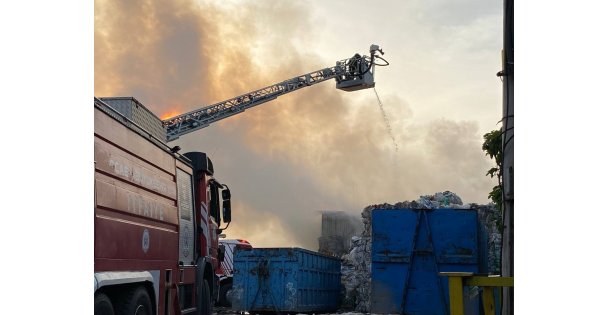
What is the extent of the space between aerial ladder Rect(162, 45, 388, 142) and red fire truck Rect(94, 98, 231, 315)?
17424 mm

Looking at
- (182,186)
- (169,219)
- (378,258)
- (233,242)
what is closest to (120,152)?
(169,219)

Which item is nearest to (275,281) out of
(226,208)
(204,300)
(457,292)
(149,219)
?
(226,208)

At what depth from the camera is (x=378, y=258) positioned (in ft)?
47.9

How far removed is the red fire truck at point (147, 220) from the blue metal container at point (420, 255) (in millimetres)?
3910

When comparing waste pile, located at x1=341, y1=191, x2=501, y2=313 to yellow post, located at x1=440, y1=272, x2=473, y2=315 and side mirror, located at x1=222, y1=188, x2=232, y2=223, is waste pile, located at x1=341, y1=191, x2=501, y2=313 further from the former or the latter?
yellow post, located at x1=440, y1=272, x2=473, y2=315

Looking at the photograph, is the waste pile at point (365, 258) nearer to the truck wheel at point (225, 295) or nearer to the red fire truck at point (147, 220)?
the truck wheel at point (225, 295)

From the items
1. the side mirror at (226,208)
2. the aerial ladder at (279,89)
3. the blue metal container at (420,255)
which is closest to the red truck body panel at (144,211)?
the side mirror at (226,208)

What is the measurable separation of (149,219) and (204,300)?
3691 millimetres

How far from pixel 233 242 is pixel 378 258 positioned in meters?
8.95

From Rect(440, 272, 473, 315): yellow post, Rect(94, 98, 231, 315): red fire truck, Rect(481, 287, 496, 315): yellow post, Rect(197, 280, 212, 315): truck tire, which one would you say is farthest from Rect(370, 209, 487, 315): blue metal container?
Rect(440, 272, 473, 315): yellow post

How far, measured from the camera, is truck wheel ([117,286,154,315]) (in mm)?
7281

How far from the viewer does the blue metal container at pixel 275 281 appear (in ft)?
59.3

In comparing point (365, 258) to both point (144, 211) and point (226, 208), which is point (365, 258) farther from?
point (144, 211)

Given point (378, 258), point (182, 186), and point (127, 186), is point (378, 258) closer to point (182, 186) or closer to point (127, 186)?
point (182, 186)
